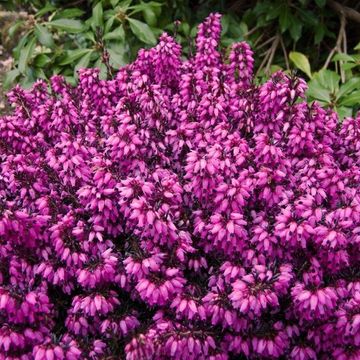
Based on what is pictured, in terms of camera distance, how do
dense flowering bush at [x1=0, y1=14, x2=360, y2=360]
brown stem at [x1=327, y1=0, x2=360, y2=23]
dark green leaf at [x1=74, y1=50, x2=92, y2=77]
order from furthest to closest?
brown stem at [x1=327, y1=0, x2=360, y2=23] → dark green leaf at [x1=74, y1=50, x2=92, y2=77] → dense flowering bush at [x1=0, y1=14, x2=360, y2=360]

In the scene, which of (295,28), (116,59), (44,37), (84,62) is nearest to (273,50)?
(295,28)

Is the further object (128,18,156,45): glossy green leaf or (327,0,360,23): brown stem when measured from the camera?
(327,0,360,23): brown stem

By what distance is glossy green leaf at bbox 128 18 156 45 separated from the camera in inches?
172

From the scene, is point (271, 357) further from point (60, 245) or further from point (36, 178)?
point (36, 178)

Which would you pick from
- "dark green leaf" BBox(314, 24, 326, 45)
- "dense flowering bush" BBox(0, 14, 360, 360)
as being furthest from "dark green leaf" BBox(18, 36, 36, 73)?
"dark green leaf" BBox(314, 24, 326, 45)

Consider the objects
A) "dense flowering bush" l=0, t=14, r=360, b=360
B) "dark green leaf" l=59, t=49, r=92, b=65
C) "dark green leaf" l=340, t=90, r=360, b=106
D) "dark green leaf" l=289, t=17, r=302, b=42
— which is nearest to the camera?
"dense flowering bush" l=0, t=14, r=360, b=360

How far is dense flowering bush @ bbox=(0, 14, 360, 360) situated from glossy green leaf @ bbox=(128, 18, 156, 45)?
132cm

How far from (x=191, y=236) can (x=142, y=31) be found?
2.09 meters

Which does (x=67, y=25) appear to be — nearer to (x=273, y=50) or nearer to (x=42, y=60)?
(x=42, y=60)

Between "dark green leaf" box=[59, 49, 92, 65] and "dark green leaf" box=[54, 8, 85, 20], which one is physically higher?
"dark green leaf" box=[54, 8, 85, 20]

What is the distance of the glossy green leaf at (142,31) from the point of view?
436cm

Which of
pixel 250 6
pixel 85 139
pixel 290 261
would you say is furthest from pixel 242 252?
pixel 250 6

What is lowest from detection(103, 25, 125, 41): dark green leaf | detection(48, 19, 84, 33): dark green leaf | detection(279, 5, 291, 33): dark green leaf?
detection(48, 19, 84, 33): dark green leaf

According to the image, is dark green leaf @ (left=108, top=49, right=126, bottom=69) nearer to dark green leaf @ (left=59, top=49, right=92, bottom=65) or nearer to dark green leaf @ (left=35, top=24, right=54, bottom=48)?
dark green leaf @ (left=59, top=49, right=92, bottom=65)
